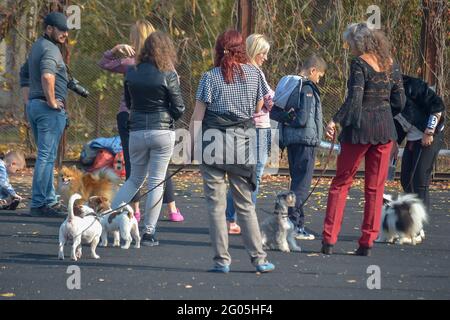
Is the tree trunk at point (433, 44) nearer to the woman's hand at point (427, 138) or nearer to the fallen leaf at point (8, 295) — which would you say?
the woman's hand at point (427, 138)

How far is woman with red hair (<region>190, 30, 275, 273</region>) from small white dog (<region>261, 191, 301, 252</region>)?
1.23 meters

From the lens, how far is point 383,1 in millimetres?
16438

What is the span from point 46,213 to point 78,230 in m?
2.71

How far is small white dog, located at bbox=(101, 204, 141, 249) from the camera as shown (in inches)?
364

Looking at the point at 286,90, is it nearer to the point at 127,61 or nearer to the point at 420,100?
the point at 420,100

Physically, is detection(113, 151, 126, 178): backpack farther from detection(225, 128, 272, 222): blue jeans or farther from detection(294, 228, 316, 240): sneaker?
detection(294, 228, 316, 240): sneaker

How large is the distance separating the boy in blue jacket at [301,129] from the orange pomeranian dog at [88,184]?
1.96 m

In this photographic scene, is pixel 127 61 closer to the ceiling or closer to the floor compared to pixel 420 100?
closer to the ceiling

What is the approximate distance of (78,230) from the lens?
28.4ft

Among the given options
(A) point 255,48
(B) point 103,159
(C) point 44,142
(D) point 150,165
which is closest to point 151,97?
(D) point 150,165

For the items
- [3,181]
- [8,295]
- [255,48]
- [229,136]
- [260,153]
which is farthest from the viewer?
[3,181]

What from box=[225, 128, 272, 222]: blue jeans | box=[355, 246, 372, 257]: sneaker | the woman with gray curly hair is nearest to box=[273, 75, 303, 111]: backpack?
box=[225, 128, 272, 222]: blue jeans

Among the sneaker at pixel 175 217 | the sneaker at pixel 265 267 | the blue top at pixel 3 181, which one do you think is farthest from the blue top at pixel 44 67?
the sneaker at pixel 265 267
